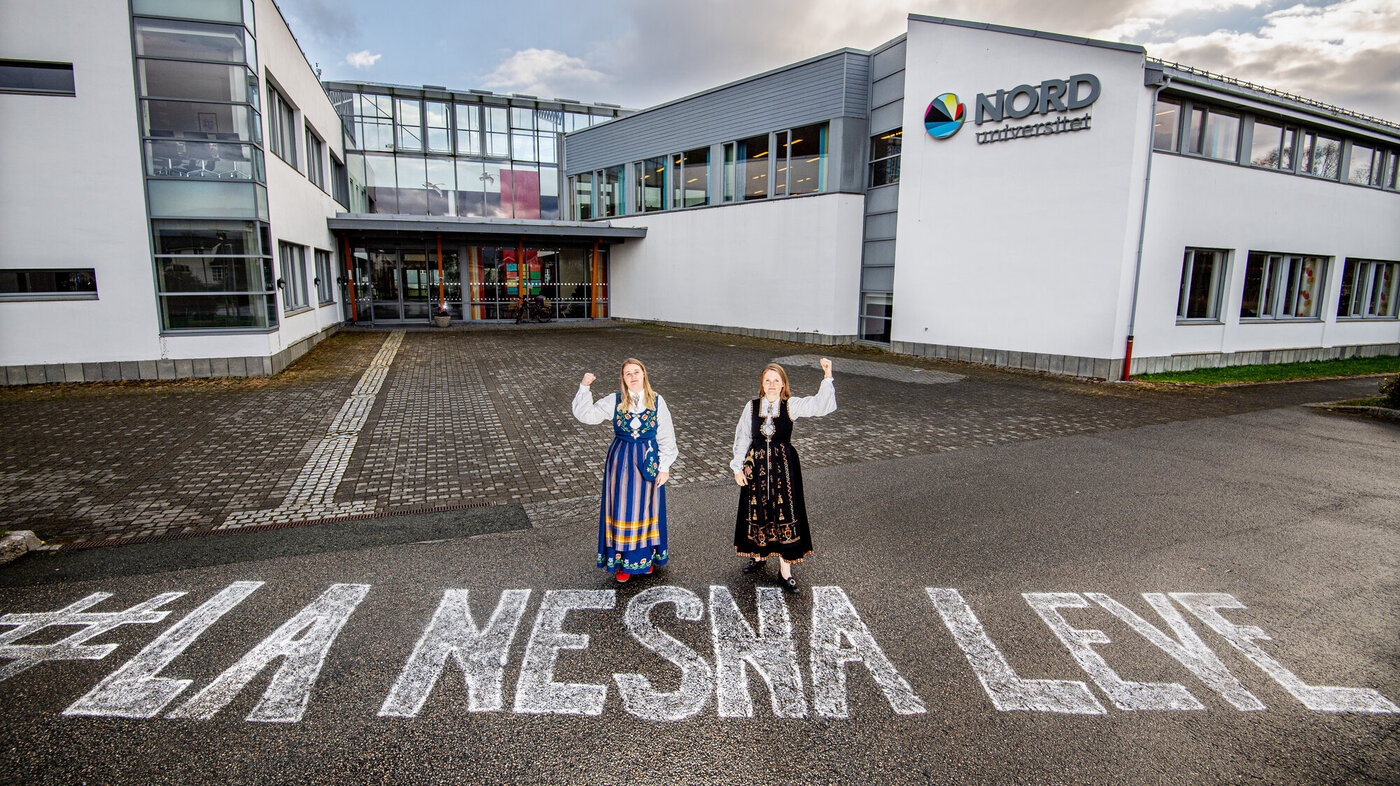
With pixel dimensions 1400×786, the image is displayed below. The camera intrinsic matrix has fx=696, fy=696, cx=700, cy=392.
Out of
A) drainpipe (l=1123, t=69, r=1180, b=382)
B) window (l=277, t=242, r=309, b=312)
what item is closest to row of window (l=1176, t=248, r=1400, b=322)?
drainpipe (l=1123, t=69, r=1180, b=382)

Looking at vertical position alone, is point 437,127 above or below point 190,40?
above

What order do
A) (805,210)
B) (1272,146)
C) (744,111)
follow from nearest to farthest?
(1272,146) < (805,210) < (744,111)

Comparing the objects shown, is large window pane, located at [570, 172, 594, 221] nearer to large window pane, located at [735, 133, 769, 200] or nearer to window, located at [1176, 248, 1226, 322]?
large window pane, located at [735, 133, 769, 200]

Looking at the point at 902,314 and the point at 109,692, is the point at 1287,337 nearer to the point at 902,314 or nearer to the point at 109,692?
the point at 902,314

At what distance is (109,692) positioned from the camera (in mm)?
3637

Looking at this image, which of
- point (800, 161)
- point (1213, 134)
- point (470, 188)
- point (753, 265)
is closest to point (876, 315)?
point (753, 265)

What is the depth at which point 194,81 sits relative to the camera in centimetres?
1252

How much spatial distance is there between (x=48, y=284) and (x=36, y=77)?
346 centimetres

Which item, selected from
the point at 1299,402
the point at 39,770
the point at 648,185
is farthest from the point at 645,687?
the point at 648,185

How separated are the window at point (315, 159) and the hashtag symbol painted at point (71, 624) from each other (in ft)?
58.3

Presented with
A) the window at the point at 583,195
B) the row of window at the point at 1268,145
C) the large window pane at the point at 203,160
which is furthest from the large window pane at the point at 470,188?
the row of window at the point at 1268,145

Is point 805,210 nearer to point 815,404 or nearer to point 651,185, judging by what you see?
point 651,185

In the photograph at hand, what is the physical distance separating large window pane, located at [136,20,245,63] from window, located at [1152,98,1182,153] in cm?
1779

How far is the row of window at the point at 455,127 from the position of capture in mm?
30125
